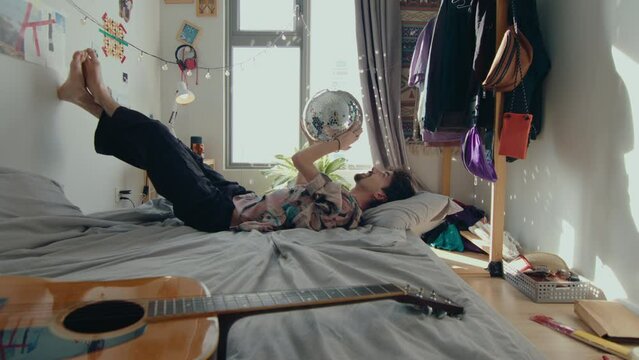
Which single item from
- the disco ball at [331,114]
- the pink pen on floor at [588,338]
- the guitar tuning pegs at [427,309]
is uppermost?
the disco ball at [331,114]

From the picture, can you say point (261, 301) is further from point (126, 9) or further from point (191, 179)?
point (126, 9)

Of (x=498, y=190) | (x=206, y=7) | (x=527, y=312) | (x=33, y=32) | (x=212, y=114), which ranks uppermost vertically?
(x=206, y=7)

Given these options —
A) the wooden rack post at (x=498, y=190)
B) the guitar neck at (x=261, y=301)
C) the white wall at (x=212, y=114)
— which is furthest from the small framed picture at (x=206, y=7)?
the guitar neck at (x=261, y=301)

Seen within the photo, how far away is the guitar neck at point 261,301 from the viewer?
59 centimetres

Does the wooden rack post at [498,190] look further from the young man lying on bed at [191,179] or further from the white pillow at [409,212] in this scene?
the young man lying on bed at [191,179]

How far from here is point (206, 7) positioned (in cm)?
293

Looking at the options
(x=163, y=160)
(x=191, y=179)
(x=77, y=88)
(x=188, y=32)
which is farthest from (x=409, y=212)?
(x=188, y=32)

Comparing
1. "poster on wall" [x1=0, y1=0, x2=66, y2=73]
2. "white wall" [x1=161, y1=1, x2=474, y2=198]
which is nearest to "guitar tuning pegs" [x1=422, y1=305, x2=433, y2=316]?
"poster on wall" [x1=0, y1=0, x2=66, y2=73]

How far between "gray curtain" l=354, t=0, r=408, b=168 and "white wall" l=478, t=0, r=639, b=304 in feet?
3.27

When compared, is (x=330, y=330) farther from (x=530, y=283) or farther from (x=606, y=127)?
(x=606, y=127)

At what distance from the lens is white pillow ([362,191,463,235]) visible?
5.21ft

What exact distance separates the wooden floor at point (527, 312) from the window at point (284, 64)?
1.33m

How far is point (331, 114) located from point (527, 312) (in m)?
1.07

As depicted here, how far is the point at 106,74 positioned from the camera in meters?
2.20
